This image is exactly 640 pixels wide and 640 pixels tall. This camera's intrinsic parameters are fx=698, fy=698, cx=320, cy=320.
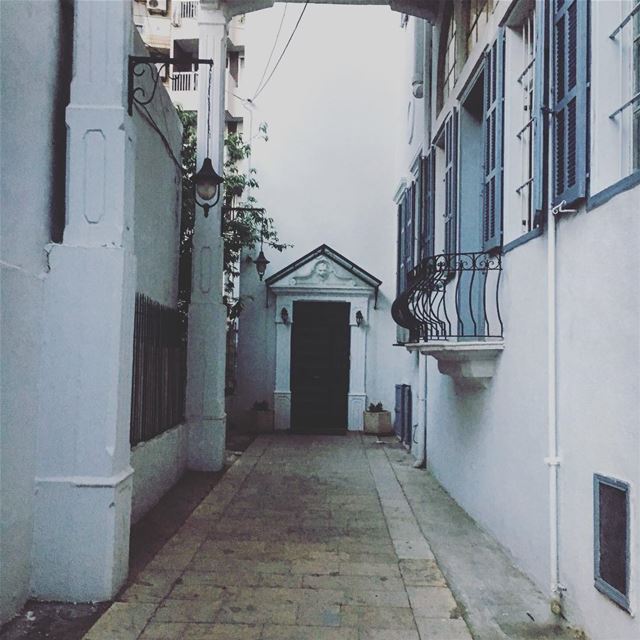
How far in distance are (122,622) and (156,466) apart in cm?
353

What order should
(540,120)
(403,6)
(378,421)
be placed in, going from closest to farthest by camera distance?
(540,120) < (403,6) < (378,421)

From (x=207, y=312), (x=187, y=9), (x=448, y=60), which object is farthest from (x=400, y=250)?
(x=187, y=9)

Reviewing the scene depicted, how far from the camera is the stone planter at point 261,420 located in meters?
14.5

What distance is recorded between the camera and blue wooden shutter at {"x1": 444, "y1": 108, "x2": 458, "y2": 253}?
7.98m

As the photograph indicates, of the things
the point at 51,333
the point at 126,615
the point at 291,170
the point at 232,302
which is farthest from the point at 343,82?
the point at 126,615

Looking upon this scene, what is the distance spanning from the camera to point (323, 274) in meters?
14.9

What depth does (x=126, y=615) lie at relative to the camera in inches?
178

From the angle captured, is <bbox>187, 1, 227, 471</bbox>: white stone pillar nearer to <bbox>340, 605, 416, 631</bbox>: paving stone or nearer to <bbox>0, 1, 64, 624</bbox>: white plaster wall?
<bbox>0, 1, 64, 624</bbox>: white plaster wall

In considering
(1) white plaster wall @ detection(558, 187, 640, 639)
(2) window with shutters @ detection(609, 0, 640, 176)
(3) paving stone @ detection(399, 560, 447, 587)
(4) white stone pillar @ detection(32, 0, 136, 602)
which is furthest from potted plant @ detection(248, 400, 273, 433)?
(2) window with shutters @ detection(609, 0, 640, 176)

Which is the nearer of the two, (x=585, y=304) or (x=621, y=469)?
(x=621, y=469)

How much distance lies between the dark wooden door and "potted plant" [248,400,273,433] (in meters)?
0.58

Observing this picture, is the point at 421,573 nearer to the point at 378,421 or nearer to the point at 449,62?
the point at 449,62

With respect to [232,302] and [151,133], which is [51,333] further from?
[232,302]

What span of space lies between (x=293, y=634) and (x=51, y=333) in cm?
253
